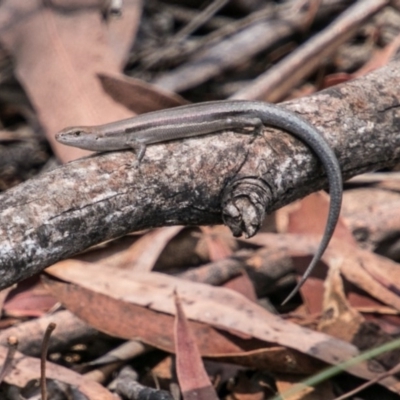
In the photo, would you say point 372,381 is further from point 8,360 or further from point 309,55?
point 309,55

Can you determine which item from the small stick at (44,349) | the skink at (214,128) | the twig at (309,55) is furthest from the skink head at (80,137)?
the twig at (309,55)

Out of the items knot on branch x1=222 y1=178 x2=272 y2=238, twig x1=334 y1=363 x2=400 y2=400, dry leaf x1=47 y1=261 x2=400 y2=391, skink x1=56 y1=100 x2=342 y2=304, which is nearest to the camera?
knot on branch x1=222 y1=178 x2=272 y2=238

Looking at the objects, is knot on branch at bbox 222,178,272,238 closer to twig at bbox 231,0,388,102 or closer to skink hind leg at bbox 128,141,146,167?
skink hind leg at bbox 128,141,146,167

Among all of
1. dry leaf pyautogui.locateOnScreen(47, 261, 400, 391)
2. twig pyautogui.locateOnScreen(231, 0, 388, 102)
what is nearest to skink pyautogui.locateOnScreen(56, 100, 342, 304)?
dry leaf pyautogui.locateOnScreen(47, 261, 400, 391)

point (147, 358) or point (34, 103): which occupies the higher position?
point (34, 103)

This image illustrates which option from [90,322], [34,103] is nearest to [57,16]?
[34,103]

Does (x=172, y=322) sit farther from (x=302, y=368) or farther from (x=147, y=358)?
(x=302, y=368)

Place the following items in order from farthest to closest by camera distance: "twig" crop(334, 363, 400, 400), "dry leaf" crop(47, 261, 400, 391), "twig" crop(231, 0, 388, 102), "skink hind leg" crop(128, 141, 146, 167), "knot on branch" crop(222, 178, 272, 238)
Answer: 1. "twig" crop(231, 0, 388, 102)
2. "dry leaf" crop(47, 261, 400, 391)
3. "twig" crop(334, 363, 400, 400)
4. "skink hind leg" crop(128, 141, 146, 167)
5. "knot on branch" crop(222, 178, 272, 238)
